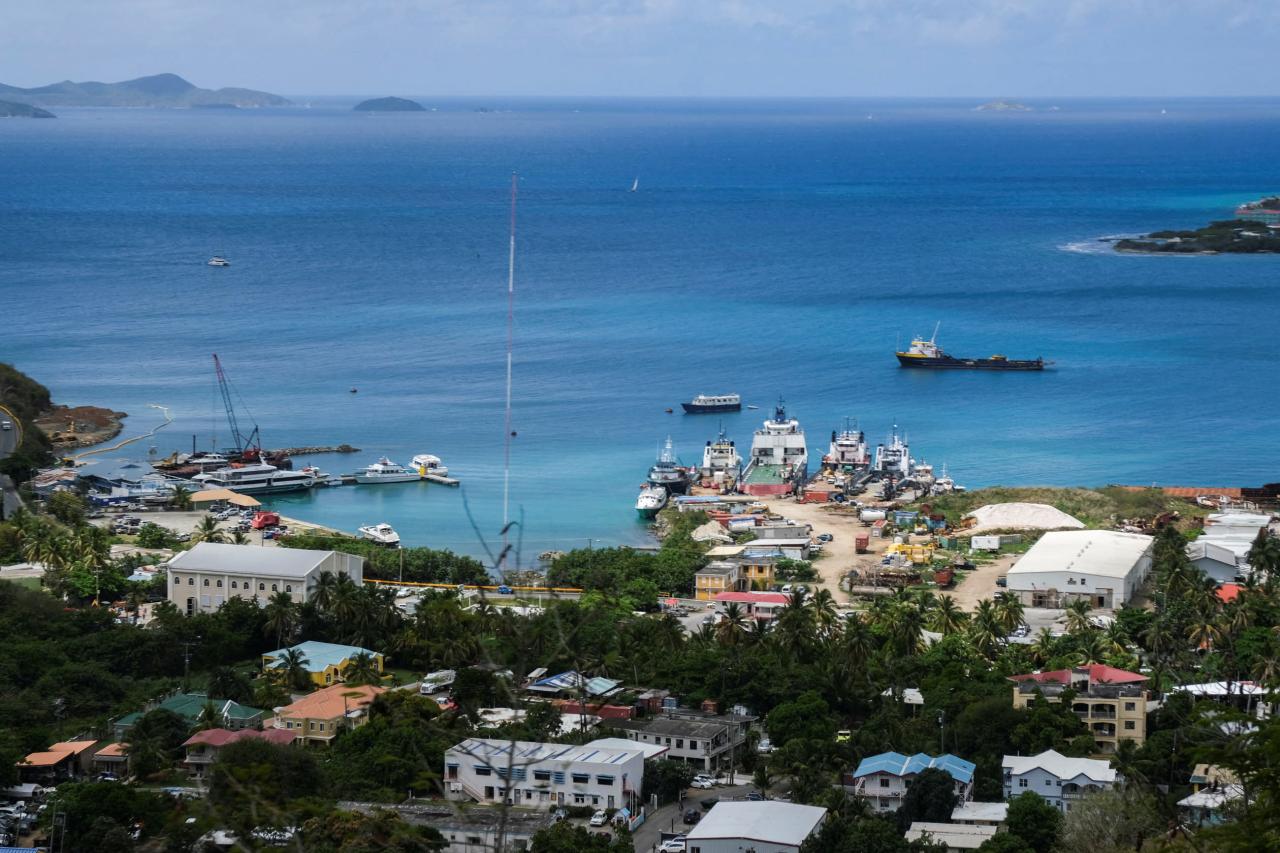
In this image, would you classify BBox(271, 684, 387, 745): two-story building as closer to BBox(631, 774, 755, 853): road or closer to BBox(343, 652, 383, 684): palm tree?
BBox(343, 652, 383, 684): palm tree

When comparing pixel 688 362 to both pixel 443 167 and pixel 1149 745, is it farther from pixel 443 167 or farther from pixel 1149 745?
pixel 443 167

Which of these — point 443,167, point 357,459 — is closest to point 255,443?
point 357,459

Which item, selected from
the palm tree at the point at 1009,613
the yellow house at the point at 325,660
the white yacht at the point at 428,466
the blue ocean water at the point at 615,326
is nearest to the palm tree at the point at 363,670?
the yellow house at the point at 325,660

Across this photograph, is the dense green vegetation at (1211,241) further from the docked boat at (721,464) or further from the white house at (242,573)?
the white house at (242,573)

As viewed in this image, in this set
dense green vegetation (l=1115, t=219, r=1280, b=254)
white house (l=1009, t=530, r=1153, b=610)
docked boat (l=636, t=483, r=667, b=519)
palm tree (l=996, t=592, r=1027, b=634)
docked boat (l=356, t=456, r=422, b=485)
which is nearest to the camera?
palm tree (l=996, t=592, r=1027, b=634)

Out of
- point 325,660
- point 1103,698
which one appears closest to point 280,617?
point 325,660

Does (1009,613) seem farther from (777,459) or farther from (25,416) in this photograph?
(25,416)

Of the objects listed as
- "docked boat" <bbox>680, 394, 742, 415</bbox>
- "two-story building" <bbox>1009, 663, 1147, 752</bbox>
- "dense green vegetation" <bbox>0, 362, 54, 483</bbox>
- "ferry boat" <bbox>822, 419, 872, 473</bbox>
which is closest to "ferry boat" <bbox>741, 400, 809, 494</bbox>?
"ferry boat" <bbox>822, 419, 872, 473</bbox>
